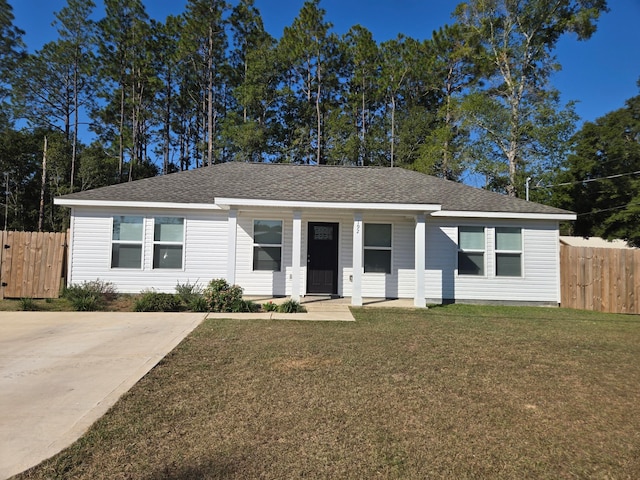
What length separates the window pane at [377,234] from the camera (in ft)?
35.7

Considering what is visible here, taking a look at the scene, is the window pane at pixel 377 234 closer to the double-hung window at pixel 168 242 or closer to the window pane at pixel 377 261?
the window pane at pixel 377 261

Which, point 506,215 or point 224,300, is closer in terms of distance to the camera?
point 224,300

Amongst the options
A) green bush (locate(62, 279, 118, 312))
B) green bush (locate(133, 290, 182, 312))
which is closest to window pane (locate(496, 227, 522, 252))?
green bush (locate(133, 290, 182, 312))

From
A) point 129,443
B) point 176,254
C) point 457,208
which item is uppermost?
point 457,208

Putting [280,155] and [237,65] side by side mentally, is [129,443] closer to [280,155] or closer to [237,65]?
[280,155]

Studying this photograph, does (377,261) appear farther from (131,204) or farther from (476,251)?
(131,204)

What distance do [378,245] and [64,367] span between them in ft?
26.7

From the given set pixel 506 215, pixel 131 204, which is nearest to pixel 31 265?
pixel 131 204

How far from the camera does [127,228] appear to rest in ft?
33.8

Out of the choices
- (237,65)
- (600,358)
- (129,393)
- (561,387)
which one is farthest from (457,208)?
(237,65)

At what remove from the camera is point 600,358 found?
17.2 feet

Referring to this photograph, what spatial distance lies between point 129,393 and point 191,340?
83.8 inches

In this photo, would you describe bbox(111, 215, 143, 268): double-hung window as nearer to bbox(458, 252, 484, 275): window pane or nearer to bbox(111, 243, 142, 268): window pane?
bbox(111, 243, 142, 268): window pane

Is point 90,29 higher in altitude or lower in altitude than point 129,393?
higher
